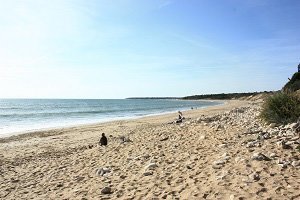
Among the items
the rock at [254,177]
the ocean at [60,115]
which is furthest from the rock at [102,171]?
the ocean at [60,115]

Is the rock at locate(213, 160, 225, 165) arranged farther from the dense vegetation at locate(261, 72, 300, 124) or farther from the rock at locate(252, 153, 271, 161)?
the dense vegetation at locate(261, 72, 300, 124)

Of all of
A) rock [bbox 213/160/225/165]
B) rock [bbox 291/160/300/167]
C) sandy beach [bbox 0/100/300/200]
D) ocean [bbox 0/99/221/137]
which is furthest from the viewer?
ocean [bbox 0/99/221/137]

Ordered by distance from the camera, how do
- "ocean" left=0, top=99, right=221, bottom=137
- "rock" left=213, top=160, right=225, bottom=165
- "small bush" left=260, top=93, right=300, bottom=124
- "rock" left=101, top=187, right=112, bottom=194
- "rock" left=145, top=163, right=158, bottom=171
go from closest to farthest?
1. "rock" left=101, top=187, right=112, bottom=194
2. "rock" left=213, top=160, right=225, bottom=165
3. "rock" left=145, top=163, right=158, bottom=171
4. "small bush" left=260, top=93, right=300, bottom=124
5. "ocean" left=0, top=99, right=221, bottom=137

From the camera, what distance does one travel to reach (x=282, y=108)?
13062mm

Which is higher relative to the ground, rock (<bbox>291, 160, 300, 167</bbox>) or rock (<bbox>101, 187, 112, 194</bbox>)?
rock (<bbox>291, 160, 300, 167</bbox>)

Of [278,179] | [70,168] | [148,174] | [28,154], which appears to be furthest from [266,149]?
[28,154]

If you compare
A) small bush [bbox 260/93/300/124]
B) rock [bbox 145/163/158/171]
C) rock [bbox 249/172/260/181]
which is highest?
small bush [bbox 260/93/300/124]

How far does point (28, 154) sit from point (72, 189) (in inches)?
320

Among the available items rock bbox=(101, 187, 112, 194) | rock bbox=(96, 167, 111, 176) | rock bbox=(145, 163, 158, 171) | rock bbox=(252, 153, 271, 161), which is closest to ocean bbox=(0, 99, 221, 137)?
rock bbox=(96, 167, 111, 176)

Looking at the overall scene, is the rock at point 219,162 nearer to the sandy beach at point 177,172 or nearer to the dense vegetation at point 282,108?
the sandy beach at point 177,172

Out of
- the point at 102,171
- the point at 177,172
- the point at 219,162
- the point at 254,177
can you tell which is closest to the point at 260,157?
the point at 219,162

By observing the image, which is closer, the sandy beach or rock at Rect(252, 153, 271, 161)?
the sandy beach

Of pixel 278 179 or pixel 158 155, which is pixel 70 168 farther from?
pixel 278 179

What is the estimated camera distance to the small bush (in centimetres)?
1253
